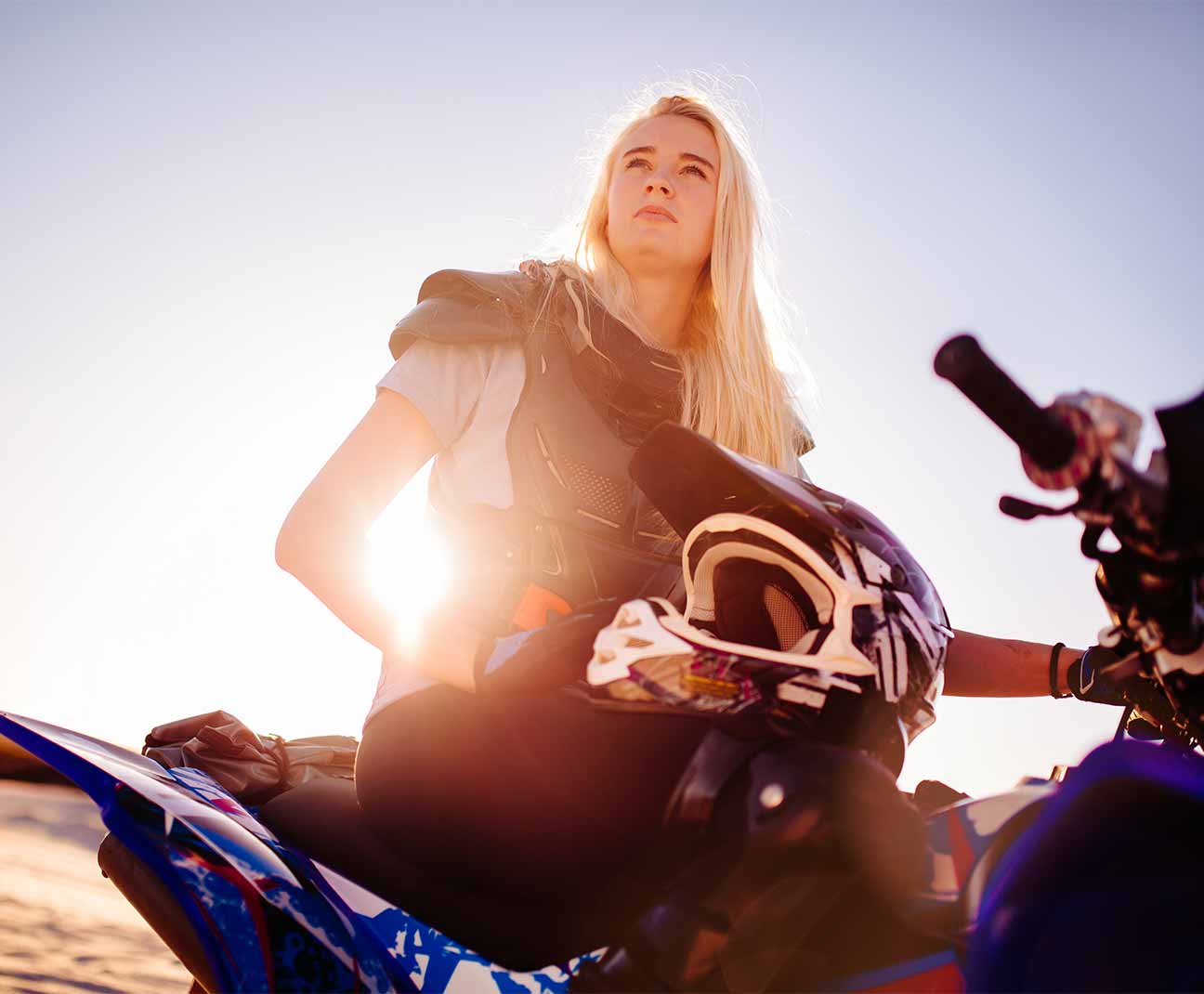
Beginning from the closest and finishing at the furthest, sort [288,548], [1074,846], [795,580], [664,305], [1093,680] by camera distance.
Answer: [1074,846] → [795,580] → [288,548] → [1093,680] → [664,305]

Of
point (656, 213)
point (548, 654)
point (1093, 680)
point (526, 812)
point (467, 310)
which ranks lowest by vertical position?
point (526, 812)

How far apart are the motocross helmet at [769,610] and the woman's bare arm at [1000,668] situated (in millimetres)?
515

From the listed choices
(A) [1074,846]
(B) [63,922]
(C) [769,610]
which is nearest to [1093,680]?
(C) [769,610]

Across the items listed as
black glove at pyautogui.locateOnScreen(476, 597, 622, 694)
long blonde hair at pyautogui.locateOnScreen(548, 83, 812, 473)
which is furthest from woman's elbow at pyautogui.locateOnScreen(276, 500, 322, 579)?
long blonde hair at pyautogui.locateOnScreen(548, 83, 812, 473)

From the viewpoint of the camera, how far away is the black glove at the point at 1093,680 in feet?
5.58

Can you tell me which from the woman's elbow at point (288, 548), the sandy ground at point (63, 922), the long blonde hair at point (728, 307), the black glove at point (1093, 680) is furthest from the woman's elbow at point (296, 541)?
the sandy ground at point (63, 922)

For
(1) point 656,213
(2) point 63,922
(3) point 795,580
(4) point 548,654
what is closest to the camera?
(4) point 548,654

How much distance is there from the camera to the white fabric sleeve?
6.07ft

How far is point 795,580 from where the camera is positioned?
1382 millimetres

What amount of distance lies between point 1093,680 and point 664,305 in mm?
1430

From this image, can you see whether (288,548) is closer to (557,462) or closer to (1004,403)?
(557,462)

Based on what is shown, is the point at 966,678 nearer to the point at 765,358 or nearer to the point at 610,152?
the point at 765,358

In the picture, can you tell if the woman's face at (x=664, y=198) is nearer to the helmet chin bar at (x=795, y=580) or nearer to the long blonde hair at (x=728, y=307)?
the long blonde hair at (x=728, y=307)

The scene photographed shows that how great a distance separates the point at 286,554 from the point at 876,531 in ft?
3.25
